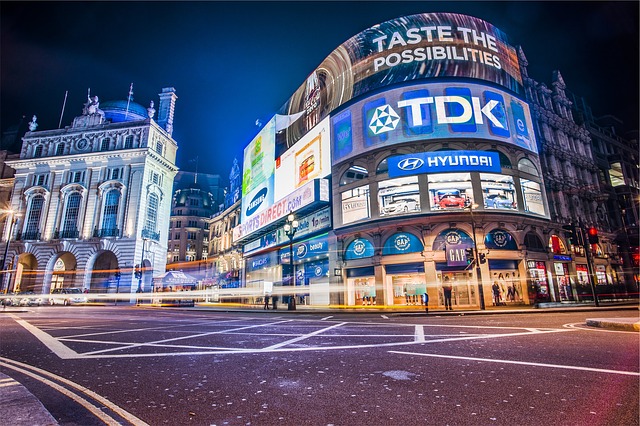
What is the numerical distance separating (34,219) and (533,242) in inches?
2621

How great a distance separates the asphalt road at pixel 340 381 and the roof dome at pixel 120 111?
60942 millimetres

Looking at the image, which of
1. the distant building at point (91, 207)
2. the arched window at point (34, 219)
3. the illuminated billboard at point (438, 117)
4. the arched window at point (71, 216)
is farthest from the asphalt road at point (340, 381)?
the arched window at point (34, 219)

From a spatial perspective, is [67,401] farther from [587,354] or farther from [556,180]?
[556,180]

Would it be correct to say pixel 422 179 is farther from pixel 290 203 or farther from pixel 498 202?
pixel 290 203

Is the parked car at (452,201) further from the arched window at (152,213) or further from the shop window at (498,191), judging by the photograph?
the arched window at (152,213)

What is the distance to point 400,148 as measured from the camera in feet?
99.6

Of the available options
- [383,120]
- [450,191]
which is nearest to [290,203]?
[383,120]

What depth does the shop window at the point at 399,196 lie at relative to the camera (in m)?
28.5

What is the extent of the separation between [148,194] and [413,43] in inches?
1685

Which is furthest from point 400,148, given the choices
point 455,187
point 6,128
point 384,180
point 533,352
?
point 6,128

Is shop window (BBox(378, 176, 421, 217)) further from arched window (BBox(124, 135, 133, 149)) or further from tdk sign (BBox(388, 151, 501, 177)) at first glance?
arched window (BBox(124, 135, 133, 149))

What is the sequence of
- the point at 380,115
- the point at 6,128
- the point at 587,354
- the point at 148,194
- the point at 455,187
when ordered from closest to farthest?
the point at 587,354
the point at 455,187
the point at 380,115
the point at 148,194
the point at 6,128

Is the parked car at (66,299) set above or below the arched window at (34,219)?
below

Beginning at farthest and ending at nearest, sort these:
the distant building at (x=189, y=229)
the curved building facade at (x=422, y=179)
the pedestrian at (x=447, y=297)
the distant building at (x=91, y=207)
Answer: the distant building at (x=189, y=229)
the distant building at (x=91, y=207)
the curved building facade at (x=422, y=179)
the pedestrian at (x=447, y=297)
